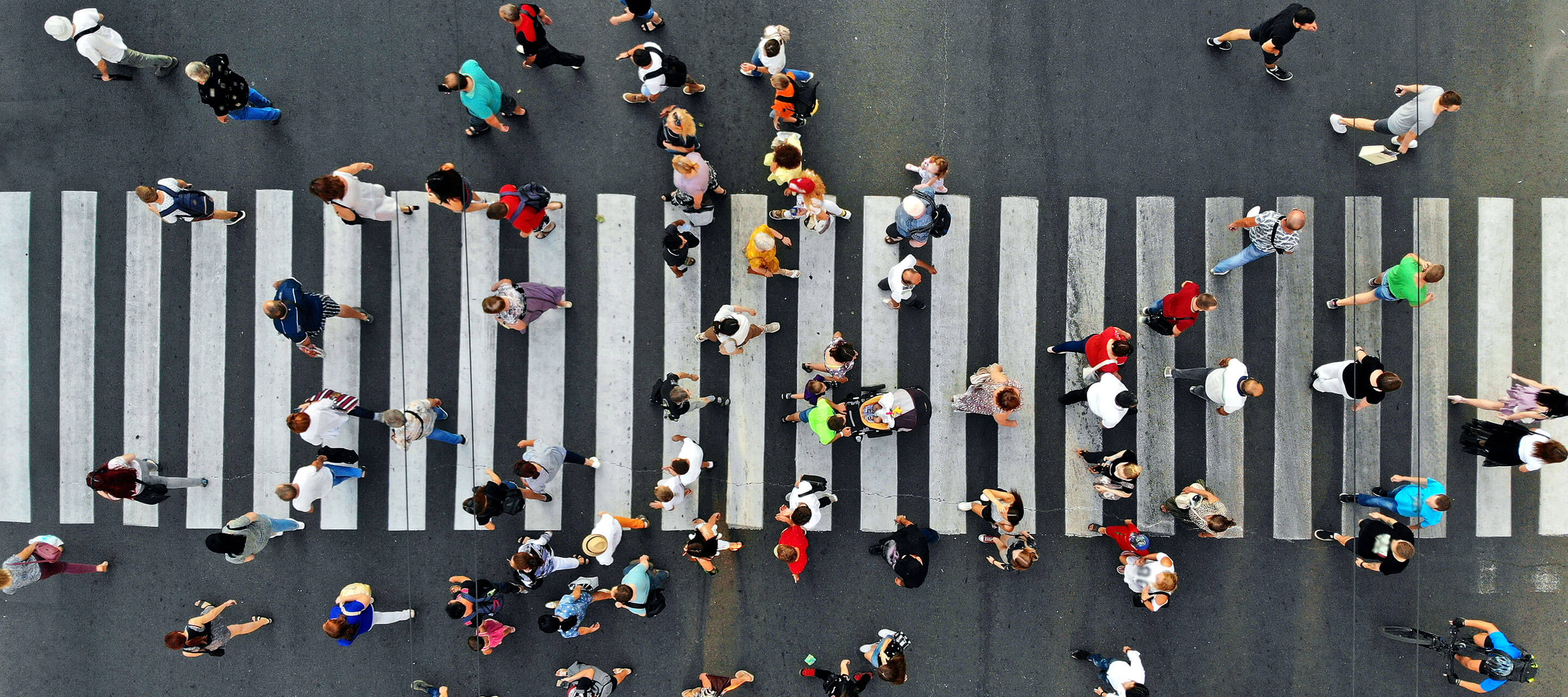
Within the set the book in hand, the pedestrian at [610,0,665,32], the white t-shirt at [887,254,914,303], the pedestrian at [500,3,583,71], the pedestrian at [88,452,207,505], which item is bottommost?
the pedestrian at [88,452,207,505]

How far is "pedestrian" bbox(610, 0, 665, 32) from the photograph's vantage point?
766 cm

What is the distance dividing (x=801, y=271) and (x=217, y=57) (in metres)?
6.65

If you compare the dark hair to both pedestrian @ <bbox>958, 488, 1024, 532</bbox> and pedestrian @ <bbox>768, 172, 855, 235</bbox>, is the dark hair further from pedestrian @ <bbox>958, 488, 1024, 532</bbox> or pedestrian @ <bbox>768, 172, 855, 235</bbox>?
pedestrian @ <bbox>958, 488, 1024, 532</bbox>

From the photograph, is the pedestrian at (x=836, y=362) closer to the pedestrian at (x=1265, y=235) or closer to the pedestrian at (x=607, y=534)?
the pedestrian at (x=607, y=534)

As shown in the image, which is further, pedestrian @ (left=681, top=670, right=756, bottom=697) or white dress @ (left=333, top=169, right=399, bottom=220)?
pedestrian @ (left=681, top=670, right=756, bottom=697)

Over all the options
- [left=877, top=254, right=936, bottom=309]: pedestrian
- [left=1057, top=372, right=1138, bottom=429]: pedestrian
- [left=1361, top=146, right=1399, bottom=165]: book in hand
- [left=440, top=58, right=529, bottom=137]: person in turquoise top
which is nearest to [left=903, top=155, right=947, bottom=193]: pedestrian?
[left=877, top=254, right=936, bottom=309]: pedestrian

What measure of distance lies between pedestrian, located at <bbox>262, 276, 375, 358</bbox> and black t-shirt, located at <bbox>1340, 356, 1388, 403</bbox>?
11.0 m

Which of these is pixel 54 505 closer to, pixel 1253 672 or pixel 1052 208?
pixel 1052 208

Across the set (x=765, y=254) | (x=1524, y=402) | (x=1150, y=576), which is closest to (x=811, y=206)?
(x=765, y=254)

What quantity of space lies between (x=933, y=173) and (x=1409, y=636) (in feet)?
25.7

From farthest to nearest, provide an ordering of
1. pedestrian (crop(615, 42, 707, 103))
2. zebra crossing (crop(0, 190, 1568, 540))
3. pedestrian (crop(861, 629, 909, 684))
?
zebra crossing (crop(0, 190, 1568, 540))
pedestrian (crop(615, 42, 707, 103))
pedestrian (crop(861, 629, 909, 684))

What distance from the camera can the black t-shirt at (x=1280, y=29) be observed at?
7566 millimetres

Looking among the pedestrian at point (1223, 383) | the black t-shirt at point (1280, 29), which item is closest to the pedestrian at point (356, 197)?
the pedestrian at point (1223, 383)

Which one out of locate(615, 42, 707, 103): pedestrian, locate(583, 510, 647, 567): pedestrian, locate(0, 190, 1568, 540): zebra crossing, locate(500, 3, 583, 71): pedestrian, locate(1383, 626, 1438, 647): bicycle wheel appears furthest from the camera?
locate(0, 190, 1568, 540): zebra crossing
